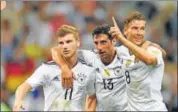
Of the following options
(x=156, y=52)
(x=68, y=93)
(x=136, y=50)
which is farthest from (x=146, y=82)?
(x=68, y=93)

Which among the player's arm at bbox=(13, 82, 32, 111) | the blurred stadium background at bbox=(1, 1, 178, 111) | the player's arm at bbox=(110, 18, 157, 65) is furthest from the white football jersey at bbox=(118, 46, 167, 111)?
the blurred stadium background at bbox=(1, 1, 178, 111)

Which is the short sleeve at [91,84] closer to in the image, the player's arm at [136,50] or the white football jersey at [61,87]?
the white football jersey at [61,87]

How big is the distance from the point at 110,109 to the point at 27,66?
2.03m

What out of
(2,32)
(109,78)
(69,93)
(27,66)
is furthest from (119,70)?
(2,32)

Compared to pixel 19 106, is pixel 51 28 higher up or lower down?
higher up

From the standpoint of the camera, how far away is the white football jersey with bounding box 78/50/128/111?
5.28m

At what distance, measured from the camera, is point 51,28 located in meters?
7.51

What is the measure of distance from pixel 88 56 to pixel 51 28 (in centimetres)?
224

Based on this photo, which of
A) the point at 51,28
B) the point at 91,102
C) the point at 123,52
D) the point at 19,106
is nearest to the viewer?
the point at 19,106

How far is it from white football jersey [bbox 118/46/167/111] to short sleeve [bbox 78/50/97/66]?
0.98ft

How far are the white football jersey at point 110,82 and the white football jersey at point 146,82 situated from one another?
0.53 feet

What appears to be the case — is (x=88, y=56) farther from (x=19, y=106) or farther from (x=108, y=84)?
(x=19, y=106)

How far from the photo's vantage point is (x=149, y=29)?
295 inches

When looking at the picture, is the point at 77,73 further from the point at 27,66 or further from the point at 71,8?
the point at 71,8
